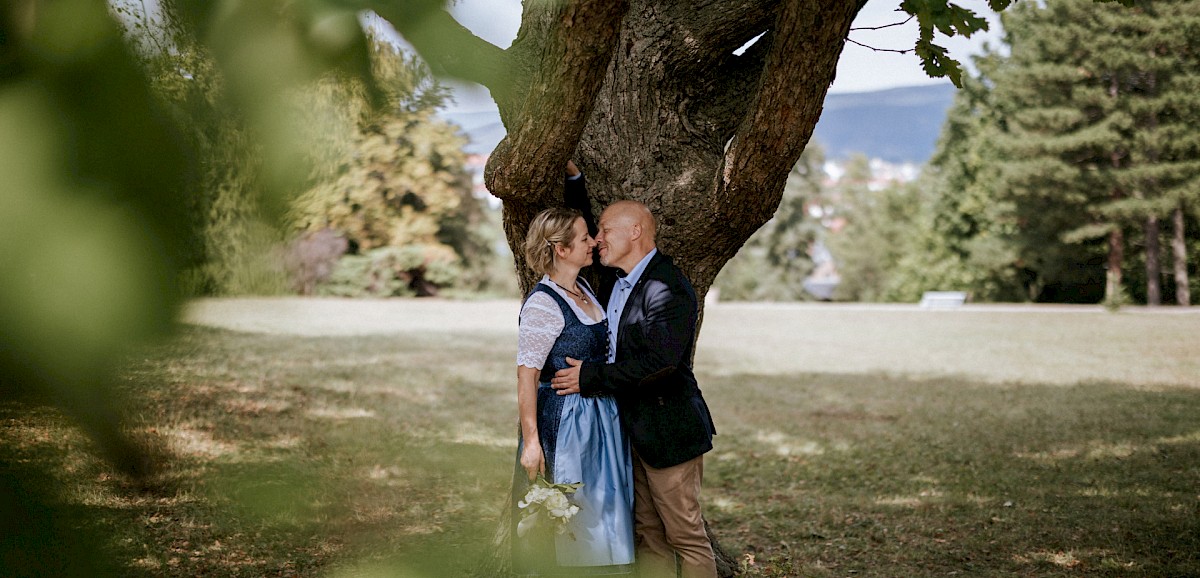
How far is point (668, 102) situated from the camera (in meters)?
4.05

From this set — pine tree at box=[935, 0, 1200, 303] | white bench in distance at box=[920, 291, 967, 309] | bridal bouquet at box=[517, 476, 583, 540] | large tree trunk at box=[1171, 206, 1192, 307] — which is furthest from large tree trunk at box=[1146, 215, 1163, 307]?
bridal bouquet at box=[517, 476, 583, 540]

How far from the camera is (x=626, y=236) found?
134 inches

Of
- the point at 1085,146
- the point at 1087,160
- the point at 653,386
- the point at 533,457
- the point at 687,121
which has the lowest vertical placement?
the point at 533,457

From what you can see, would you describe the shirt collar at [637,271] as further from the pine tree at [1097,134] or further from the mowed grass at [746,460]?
the pine tree at [1097,134]

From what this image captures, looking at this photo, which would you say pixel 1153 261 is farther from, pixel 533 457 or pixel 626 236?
pixel 533 457

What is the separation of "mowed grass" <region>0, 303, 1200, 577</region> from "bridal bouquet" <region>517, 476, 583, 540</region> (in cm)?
54

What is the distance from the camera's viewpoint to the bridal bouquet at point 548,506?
9.87ft

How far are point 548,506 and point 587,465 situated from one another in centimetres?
30

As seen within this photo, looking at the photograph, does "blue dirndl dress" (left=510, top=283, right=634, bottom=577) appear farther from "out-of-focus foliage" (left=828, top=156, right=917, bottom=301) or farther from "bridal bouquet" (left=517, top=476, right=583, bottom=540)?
"out-of-focus foliage" (left=828, top=156, right=917, bottom=301)

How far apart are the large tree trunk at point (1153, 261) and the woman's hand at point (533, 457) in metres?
27.5

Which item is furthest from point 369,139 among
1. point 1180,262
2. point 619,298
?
point 1180,262

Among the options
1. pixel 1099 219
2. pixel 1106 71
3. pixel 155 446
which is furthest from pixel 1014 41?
pixel 155 446

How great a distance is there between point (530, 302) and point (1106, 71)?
27336 millimetres

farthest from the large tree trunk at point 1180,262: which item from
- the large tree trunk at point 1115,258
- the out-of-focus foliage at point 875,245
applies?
the out-of-focus foliage at point 875,245
